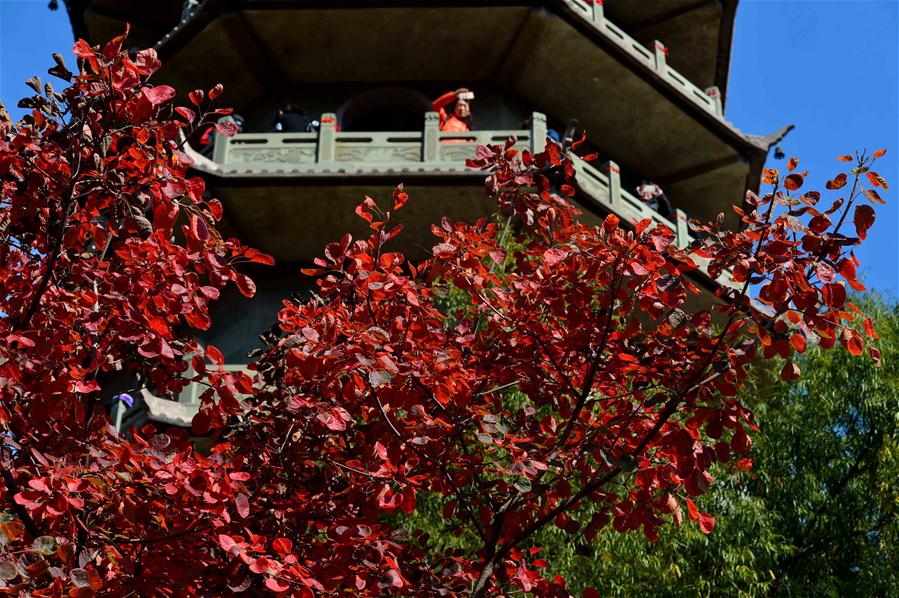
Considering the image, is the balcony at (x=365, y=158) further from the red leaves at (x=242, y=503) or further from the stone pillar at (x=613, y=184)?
the red leaves at (x=242, y=503)

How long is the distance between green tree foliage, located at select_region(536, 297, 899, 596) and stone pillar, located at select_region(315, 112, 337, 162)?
6.68 meters

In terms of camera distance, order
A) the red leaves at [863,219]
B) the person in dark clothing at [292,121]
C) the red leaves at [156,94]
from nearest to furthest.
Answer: the red leaves at [863,219] < the red leaves at [156,94] < the person in dark clothing at [292,121]

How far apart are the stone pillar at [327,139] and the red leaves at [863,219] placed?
11.2 metres

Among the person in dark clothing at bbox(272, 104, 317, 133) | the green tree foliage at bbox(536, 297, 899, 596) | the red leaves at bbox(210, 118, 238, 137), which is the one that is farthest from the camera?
the person in dark clothing at bbox(272, 104, 317, 133)

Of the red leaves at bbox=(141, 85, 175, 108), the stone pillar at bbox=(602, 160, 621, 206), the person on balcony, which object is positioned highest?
the person on balcony

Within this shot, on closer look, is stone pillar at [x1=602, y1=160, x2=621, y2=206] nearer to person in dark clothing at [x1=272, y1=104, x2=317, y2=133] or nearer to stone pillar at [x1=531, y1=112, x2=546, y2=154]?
stone pillar at [x1=531, y1=112, x2=546, y2=154]

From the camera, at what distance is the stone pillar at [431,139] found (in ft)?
51.3

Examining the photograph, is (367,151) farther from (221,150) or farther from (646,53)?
(646,53)

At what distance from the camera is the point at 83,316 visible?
6.10 meters

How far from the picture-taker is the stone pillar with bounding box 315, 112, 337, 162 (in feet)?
51.8

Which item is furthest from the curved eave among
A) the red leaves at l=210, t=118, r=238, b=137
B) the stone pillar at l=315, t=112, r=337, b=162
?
the red leaves at l=210, t=118, r=238, b=137

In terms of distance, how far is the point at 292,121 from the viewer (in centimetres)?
1698

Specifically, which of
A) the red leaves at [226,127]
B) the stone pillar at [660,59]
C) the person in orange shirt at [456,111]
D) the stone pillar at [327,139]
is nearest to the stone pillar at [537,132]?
the person in orange shirt at [456,111]

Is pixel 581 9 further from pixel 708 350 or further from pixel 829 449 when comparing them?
pixel 708 350
